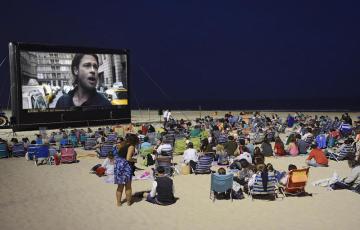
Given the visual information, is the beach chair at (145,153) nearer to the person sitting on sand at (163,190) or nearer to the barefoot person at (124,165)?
the person sitting on sand at (163,190)

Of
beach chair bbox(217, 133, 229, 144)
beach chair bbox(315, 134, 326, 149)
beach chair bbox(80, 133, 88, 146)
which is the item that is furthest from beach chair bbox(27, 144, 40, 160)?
beach chair bbox(315, 134, 326, 149)

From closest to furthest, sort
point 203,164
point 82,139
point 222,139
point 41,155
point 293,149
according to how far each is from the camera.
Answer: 1. point 203,164
2. point 41,155
3. point 293,149
4. point 222,139
5. point 82,139

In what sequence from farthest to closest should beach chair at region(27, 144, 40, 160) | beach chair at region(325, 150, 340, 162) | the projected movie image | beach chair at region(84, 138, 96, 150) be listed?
1. the projected movie image
2. beach chair at region(84, 138, 96, 150)
3. beach chair at region(27, 144, 40, 160)
4. beach chair at region(325, 150, 340, 162)

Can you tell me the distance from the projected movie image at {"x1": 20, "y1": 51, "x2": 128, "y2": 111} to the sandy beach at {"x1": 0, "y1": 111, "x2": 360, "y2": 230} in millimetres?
15134

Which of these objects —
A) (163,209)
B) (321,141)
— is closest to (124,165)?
(163,209)

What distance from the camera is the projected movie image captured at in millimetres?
24281

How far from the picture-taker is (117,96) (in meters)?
28.0

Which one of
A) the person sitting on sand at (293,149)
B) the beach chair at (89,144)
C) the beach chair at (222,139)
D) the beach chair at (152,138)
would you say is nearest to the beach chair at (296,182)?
the person sitting on sand at (293,149)

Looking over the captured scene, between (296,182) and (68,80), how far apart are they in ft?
66.2

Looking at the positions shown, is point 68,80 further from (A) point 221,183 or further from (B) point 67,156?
(A) point 221,183

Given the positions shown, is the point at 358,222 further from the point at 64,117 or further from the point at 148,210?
the point at 64,117

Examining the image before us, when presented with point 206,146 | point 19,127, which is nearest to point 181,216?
point 206,146

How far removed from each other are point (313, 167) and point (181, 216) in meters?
6.05

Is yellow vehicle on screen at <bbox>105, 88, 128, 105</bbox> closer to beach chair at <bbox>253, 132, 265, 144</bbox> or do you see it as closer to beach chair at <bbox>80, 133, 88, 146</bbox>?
beach chair at <bbox>80, 133, 88, 146</bbox>
